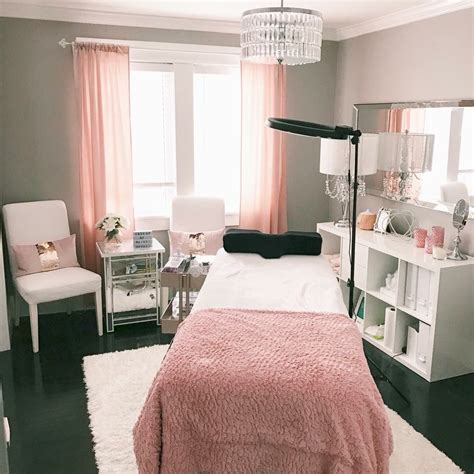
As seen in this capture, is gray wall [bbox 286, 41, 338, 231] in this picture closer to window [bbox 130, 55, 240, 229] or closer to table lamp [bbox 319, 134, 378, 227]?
window [bbox 130, 55, 240, 229]

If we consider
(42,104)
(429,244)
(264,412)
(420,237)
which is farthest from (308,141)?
(264,412)

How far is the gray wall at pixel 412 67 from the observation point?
3.31 m

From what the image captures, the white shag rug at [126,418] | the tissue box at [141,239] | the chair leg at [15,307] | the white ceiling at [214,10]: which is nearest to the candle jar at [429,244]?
the white shag rug at [126,418]

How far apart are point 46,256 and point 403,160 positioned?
267 centimetres

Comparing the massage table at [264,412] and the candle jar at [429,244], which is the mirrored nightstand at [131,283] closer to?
the candle jar at [429,244]

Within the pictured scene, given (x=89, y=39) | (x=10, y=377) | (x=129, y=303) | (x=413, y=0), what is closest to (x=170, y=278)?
(x=129, y=303)

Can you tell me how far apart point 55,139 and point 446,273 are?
296cm

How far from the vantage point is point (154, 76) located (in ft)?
13.9

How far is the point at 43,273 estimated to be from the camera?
377cm

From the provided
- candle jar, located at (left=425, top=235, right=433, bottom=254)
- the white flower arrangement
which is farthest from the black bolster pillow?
the white flower arrangement

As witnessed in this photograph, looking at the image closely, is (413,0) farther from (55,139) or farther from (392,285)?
(55,139)

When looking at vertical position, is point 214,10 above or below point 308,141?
above

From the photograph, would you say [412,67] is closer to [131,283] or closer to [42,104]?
[131,283]

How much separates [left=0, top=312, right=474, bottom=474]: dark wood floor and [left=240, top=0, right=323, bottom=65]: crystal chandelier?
6.54 feet
